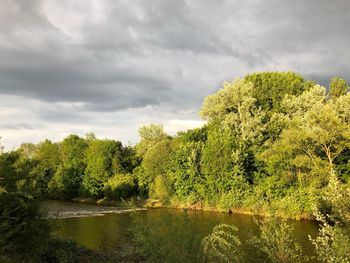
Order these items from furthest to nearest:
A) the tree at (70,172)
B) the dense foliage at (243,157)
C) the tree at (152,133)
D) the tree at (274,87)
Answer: the tree at (152,133) → the tree at (70,172) → the tree at (274,87) → the dense foliage at (243,157)

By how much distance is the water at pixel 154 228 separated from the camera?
14.7 m

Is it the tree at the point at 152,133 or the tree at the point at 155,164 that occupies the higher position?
the tree at the point at 152,133

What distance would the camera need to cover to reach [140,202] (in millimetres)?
65938

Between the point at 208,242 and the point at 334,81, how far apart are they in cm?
5377

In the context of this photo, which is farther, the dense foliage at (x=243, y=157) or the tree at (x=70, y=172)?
the tree at (x=70, y=172)

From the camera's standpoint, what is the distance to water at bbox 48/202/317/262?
48.3 ft

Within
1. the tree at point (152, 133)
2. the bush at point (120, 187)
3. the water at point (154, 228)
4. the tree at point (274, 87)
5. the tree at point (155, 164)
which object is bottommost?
the water at point (154, 228)

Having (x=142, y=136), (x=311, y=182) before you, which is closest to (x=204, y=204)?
(x=311, y=182)

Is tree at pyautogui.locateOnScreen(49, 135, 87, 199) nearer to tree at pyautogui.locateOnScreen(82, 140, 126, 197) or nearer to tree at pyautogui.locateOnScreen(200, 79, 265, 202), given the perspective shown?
tree at pyautogui.locateOnScreen(82, 140, 126, 197)

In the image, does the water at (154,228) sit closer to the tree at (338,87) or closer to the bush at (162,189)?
the bush at (162,189)

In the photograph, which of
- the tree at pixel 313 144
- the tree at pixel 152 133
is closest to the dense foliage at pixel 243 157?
the tree at pixel 313 144

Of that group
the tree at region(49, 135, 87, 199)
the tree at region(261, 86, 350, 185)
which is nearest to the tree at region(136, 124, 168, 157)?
the tree at region(49, 135, 87, 199)

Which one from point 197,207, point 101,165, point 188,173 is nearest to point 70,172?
point 101,165

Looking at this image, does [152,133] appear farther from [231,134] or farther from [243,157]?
[243,157]
